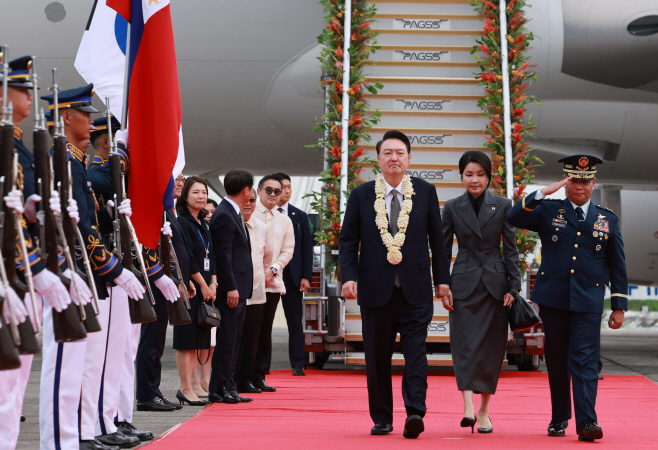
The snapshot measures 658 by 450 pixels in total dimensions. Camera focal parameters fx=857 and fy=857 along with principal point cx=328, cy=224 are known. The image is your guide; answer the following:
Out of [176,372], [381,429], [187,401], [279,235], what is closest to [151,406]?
[187,401]

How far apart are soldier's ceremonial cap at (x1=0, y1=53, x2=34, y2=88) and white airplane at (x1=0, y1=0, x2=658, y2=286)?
234 inches

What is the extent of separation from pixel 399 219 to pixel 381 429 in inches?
42.0

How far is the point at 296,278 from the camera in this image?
7.73m

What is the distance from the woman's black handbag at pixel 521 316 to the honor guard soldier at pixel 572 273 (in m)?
0.07

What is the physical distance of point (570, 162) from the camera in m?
4.46

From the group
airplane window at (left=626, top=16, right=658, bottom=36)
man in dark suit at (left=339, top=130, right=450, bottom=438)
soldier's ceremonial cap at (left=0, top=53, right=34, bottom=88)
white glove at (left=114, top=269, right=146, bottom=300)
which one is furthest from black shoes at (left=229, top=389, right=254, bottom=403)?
airplane window at (left=626, top=16, right=658, bottom=36)

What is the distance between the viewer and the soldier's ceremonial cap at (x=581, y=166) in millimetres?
4441

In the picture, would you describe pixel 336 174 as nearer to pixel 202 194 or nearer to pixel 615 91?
pixel 202 194

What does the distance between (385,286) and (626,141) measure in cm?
603

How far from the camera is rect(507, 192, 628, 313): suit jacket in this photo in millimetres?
4410

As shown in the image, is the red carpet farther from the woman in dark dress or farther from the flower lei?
the flower lei

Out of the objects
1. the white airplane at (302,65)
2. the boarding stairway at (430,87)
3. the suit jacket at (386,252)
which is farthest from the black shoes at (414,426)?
the white airplane at (302,65)

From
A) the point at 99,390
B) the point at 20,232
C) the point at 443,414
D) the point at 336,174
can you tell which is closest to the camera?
the point at 20,232

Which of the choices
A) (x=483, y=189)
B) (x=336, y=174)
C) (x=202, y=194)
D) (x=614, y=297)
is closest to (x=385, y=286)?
(x=483, y=189)
